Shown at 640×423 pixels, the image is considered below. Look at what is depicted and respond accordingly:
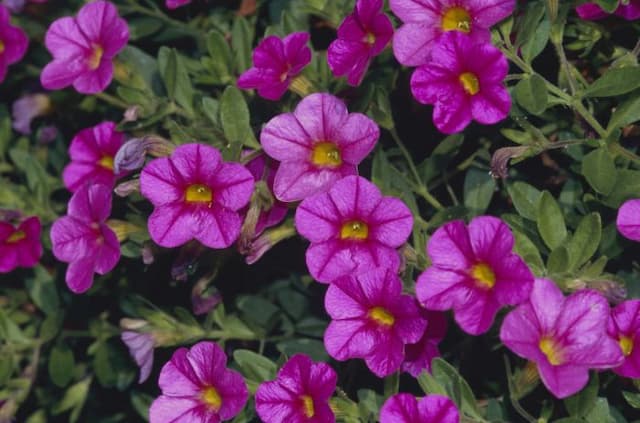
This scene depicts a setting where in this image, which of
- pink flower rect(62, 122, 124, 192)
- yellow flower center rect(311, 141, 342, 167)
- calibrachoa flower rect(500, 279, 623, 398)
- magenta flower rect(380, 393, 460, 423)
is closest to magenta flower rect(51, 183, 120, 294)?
pink flower rect(62, 122, 124, 192)

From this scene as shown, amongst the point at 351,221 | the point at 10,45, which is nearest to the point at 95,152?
the point at 10,45

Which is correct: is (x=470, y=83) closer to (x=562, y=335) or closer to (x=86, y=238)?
(x=562, y=335)

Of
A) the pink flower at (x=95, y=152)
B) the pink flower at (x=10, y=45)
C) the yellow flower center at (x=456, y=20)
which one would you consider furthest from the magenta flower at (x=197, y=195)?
the pink flower at (x=10, y=45)

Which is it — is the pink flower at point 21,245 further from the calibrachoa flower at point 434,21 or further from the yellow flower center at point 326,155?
the calibrachoa flower at point 434,21

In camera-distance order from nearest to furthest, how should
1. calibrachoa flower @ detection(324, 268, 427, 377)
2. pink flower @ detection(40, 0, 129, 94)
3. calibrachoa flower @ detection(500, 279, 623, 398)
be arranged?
1. calibrachoa flower @ detection(500, 279, 623, 398)
2. calibrachoa flower @ detection(324, 268, 427, 377)
3. pink flower @ detection(40, 0, 129, 94)

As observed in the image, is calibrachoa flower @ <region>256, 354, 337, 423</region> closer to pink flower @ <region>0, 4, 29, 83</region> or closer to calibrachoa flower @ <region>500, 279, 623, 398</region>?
calibrachoa flower @ <region>500, 279, 623, 398</region>

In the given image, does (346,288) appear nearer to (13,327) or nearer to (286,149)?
(286,149)

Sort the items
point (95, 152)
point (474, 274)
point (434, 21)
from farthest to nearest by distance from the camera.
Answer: point (95, 152) < point (434, 21) < point (474, 274)

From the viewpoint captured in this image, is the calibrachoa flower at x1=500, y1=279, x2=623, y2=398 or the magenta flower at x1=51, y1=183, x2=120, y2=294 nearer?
the calibrachoa flower at x1=500, y1=279, x2=623, y2=398
